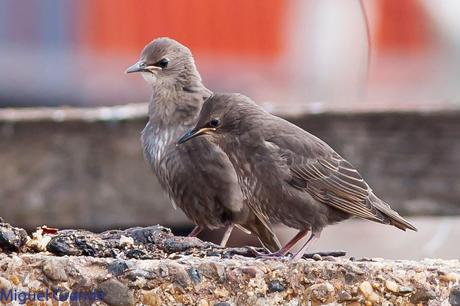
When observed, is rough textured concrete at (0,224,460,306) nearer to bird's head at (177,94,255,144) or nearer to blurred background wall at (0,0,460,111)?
bird's head at (177,94,255,144)

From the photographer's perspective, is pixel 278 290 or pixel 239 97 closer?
pixel 278 290

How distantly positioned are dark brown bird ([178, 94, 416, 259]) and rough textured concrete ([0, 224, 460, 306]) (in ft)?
3.76

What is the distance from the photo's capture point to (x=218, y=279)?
329 centimetres

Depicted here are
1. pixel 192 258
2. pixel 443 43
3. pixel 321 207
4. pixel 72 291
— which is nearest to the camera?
pixel 72 291

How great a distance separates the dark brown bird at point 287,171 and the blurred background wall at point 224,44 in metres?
6.52

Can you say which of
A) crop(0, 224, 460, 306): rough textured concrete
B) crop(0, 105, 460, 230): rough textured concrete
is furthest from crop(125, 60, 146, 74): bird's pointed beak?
crop(0, 224, 460, 306): rough textured concrete

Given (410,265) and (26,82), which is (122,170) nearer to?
(410,265)

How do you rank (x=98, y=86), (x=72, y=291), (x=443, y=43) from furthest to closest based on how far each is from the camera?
(x=443, y=43)
(x=98, y=86)
(x=72, y=291)

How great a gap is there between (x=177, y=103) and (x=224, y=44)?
22.2ft

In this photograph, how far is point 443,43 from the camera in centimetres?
1333

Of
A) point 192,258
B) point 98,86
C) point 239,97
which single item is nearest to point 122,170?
point 239,97

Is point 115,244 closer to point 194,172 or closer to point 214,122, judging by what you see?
point 214,122

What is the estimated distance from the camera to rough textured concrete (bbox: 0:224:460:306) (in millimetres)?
3182

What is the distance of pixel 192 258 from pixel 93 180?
1568 mm
